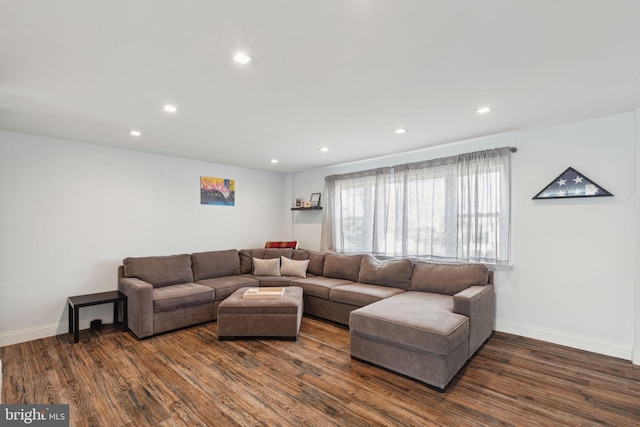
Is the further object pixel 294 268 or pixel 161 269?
pixel 294 268

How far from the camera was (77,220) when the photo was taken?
12.6 feet

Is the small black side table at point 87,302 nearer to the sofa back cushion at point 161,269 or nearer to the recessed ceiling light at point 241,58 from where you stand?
the sofa back cushion at point 161,269

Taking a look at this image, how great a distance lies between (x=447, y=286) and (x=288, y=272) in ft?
8.13

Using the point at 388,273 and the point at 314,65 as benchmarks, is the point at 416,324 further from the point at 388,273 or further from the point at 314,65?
the point at 314,65

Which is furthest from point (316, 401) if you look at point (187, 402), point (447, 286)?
point (447, 286)

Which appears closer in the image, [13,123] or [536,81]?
[536,81]

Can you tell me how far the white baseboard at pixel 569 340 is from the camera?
9.58 ft

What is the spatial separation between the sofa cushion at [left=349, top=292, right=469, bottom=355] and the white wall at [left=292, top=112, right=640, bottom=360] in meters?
1.08

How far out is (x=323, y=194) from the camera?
5754 mm

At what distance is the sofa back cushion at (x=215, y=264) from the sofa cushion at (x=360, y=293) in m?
1.86

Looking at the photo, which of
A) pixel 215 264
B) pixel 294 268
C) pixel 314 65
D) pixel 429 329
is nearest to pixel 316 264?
pixel 294 268

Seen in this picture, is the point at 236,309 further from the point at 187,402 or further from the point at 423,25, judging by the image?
the point at 423,25

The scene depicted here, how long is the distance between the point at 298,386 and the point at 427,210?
2.85 metres

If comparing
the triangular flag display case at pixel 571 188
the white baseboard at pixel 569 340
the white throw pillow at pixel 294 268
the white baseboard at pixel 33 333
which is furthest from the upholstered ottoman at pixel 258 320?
the triangular flag display case at pixel 571 188
